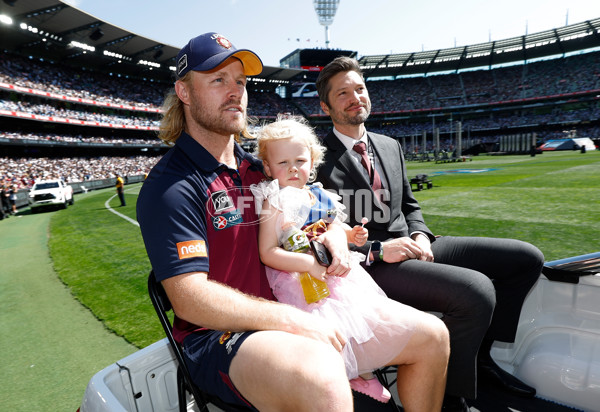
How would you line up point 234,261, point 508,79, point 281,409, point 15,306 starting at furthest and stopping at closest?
point 508,79
point 15,306
point 234,261
point 281,409

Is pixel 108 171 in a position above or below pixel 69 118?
below

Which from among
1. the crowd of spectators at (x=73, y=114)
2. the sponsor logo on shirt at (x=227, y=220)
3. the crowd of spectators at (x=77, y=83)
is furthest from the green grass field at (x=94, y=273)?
the crowd of spectators at (x=77, y=83)

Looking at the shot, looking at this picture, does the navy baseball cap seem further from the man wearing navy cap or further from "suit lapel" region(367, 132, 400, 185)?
"suit lapel" region(367, 132, 400, 185)

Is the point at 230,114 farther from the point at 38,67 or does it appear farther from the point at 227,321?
the point at 38,67

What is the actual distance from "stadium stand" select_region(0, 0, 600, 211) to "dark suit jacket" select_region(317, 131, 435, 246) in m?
28.7

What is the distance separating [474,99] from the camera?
6003 centimetres

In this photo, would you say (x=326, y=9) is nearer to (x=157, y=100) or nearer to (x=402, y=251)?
(x=157, y=100)

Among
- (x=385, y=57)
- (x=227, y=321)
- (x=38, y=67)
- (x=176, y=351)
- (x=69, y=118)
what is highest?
(x=385, y=57)

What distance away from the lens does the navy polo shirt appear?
1467 millimetres

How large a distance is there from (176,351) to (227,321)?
10.2 inches

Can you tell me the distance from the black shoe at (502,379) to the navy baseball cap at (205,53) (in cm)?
256

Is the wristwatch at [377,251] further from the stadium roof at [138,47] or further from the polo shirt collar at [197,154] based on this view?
the stadium roof at [138,47]

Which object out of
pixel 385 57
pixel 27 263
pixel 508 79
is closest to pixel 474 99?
pixel 508 79

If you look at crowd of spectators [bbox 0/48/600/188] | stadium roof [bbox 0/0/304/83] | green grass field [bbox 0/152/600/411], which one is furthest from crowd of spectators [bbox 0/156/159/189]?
green grass field [bbox 0/152/600/411]
